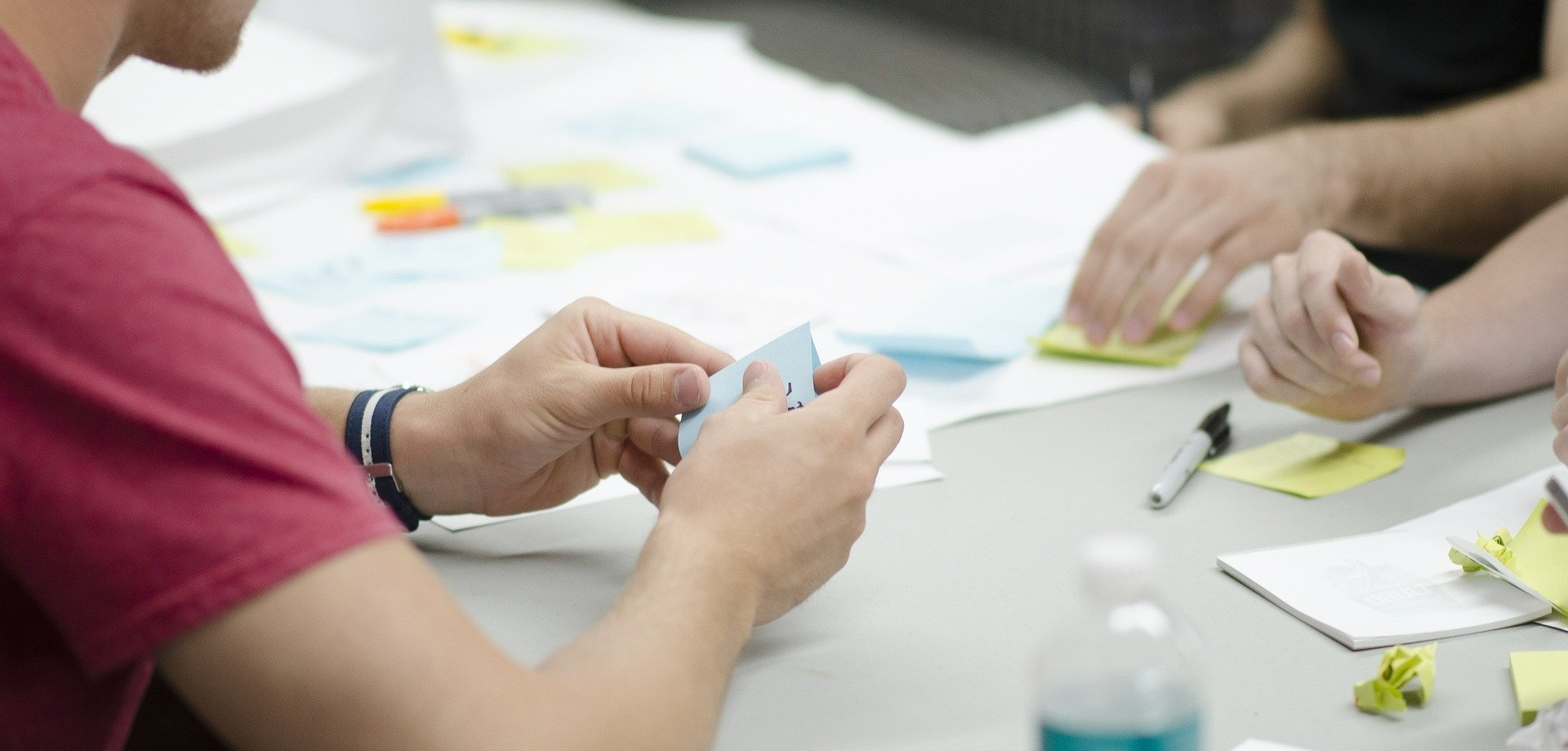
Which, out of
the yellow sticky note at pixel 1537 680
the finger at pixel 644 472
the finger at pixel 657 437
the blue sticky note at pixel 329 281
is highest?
the yellow sticky note at pixel 1537 680

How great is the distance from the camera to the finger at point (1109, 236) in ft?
4.12

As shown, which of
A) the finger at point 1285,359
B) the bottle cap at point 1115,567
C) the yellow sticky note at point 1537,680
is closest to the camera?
the bottle cap at point 1115,567

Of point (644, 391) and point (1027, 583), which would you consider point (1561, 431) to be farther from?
point (644, 391)

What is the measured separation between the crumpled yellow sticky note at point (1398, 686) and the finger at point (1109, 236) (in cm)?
56

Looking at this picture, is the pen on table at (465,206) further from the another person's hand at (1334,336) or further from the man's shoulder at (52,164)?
the man's shoulder at (52,164)

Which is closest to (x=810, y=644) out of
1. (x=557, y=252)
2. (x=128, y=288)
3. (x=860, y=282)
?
(x=128, y=288)

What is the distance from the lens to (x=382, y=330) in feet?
4.29

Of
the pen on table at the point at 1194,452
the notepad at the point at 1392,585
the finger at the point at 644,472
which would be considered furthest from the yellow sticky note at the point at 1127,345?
the finger at the point at 644,472

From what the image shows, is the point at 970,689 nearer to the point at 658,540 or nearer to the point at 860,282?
→ the point at 658,540

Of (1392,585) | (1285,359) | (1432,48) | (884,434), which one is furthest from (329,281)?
(1432,48)

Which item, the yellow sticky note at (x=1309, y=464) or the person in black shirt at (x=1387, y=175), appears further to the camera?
the person in black shirt at (x=1387, y=175)

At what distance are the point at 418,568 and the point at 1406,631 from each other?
0.53m

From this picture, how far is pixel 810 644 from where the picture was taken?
2.65 feet

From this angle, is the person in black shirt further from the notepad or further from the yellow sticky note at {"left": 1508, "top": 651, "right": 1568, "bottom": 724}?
the yellow sticky note at {"left": 1508, "top": 651, "right": 1568, "bottom": 724}
